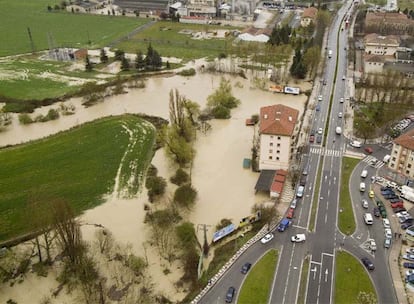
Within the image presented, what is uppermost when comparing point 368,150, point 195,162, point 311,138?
point 311,138

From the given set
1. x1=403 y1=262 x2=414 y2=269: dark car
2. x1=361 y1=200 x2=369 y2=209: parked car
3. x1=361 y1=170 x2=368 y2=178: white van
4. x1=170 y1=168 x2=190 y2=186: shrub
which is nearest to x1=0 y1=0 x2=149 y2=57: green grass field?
x1=170 y1=168 x2=190 y2=186: shrub

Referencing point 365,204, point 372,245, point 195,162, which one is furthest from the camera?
point 195,162

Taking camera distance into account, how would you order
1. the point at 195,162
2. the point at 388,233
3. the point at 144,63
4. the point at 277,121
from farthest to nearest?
the point at 144,63 < the point at 195,162 < the point at 277,121 < the point at 388,233

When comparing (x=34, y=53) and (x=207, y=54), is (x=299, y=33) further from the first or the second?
(x=34, y=53)

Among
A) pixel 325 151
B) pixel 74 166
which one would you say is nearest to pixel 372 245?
pixel 325 151

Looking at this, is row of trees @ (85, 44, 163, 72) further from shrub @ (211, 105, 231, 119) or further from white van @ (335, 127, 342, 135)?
white van @ (335, 127, 342, 135)

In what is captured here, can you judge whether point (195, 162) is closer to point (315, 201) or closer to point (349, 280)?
point (315, 201)
